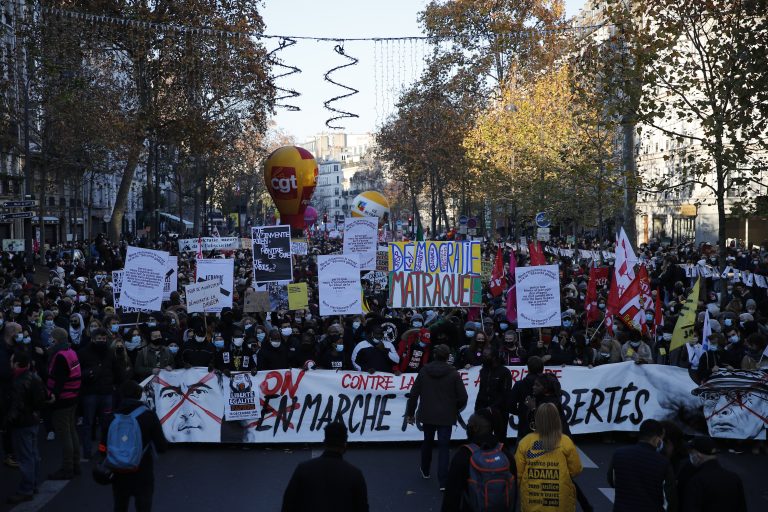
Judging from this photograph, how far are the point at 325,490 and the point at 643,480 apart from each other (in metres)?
2.06

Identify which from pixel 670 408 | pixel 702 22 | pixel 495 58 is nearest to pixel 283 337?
pixel 670 408

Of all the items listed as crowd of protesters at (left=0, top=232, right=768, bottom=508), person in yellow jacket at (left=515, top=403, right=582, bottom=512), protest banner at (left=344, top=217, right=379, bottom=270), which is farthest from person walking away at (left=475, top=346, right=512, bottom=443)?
protest banner at (left=344, top=217, right=379, bottom=270)

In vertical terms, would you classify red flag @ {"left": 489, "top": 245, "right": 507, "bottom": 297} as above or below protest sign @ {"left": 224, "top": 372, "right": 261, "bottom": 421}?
above

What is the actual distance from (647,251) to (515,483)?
104ft

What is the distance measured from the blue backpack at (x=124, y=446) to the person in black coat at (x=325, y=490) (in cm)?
220

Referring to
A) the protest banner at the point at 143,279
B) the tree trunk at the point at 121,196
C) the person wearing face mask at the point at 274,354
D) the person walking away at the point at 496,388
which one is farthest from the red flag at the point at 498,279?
the tree trunk at the point at 121,196

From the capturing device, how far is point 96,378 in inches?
425

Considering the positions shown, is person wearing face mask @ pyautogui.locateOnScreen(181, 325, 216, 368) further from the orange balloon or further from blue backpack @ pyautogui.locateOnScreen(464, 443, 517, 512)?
the orange balloon

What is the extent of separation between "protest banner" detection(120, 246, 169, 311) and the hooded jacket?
7.23 meters

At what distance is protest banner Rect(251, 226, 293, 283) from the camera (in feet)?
61.5

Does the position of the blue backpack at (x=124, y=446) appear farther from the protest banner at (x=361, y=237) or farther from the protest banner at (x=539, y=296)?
the protest banner at (x=361, y=237)

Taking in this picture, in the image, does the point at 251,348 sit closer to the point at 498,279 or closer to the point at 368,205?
the point at 498,279

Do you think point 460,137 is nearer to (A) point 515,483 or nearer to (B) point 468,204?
(B) point 468,204

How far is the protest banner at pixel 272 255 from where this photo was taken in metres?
18.7
